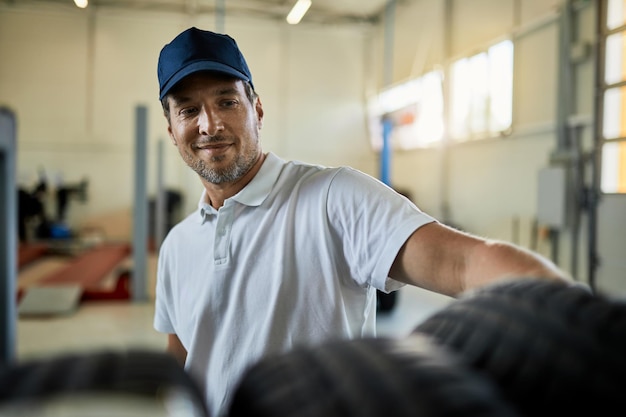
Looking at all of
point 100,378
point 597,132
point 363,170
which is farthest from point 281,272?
point 597,132

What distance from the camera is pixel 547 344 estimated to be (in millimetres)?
392

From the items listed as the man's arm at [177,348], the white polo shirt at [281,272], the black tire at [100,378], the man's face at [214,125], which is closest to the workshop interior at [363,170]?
the black tire at [100,378]

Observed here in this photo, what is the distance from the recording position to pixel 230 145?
3.84 ft

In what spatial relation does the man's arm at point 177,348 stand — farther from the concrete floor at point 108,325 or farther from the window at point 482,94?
the window at point 482,94

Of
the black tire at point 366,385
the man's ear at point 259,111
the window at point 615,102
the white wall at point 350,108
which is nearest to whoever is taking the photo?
the black tire at point 366,385

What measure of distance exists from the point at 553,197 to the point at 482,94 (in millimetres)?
2318

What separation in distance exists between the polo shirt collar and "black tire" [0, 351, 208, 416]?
82cm

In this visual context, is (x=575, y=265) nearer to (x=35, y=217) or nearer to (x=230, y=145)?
(x=230, y=145)

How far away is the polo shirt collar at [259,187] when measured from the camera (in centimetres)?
118

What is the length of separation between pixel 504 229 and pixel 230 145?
562cm

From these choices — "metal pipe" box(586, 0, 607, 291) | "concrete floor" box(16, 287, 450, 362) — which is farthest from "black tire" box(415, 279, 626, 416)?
"metal pipe" box(586, 0, 607, 291)

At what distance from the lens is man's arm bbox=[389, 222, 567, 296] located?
683 millimetres

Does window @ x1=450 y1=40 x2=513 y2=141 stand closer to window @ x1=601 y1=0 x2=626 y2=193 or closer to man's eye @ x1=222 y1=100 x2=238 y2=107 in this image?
window @ x1=601 y1=0 x2=626 y2=193

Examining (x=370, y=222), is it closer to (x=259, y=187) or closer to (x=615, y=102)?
(x=259, y=187)
